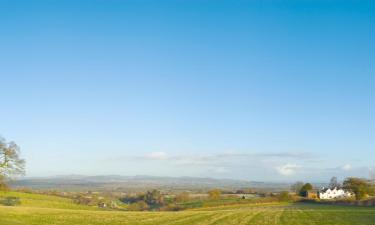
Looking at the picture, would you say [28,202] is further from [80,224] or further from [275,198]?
[275,198]

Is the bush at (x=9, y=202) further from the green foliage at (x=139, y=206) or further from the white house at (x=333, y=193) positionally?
the white house at (x=333, y=193)

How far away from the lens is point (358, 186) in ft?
412

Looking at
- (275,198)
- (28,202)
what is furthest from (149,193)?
(28,202)

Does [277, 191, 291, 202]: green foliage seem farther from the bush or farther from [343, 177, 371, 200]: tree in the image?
the bush

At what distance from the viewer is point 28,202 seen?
3305 inches

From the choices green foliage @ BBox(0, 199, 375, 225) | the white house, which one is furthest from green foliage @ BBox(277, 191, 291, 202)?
green foliage @ BBox(0, 199, 375, 225)

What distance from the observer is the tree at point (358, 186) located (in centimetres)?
12350

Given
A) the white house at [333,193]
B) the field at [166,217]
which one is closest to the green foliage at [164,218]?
the field at [166,217]

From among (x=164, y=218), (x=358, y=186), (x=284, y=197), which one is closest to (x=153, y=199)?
(x=284, y=197)

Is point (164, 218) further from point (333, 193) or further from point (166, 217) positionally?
point (333, 193)

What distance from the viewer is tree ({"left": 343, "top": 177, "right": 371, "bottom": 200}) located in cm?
12350

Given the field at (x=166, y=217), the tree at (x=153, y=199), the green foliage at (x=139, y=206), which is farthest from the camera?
the tree at (x=153, y=199)

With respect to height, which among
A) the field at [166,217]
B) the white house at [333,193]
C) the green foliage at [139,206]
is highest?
the white house at [333,193]

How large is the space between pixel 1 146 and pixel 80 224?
40546 millimetres
